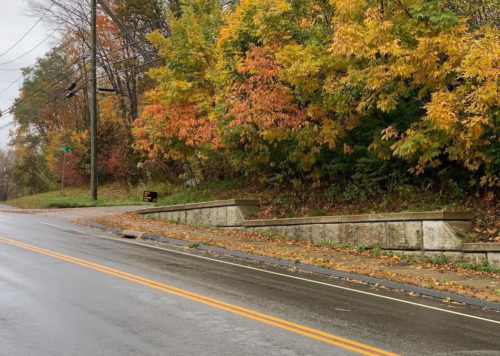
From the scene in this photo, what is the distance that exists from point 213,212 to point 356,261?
8.31 m

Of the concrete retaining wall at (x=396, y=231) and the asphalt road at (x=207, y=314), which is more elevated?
the concrete retaining wall at (x=396, y=231)

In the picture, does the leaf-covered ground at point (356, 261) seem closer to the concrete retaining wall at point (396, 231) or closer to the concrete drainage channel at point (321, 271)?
the concrete drainage channel at point (321, 271)

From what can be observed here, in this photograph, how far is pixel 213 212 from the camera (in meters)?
19.0

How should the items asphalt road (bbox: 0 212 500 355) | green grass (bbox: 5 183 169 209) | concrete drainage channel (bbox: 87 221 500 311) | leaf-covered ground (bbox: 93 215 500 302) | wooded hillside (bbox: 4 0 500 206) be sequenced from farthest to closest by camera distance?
green grass (bbox: 5 183 169 209) < wooded hillside (bbox: 4 0 500 206) < leaf-covered ground (bbox: 93 215 500 302) < concrete drainage channel (bbox: 87 221 500 311) < asphalt road (bbox: 0 212 500 355)

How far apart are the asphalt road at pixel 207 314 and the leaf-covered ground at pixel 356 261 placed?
2.97 ft

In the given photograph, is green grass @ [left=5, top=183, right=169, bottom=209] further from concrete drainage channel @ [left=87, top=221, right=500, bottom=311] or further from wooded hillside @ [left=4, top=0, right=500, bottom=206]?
concrete drainage channel @ [left=87, top=221, right=500, bottom=311]

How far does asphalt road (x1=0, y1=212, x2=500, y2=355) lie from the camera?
518cm

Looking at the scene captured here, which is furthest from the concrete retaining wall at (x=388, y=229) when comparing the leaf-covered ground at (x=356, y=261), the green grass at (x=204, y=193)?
the green grass at (x=204, y=193)

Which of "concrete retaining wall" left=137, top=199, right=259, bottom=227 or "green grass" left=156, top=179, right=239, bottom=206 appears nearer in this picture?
"concrete retaining wall" left=137, top=199, right=259, bottom=227

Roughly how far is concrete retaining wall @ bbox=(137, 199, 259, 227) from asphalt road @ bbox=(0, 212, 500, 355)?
7252 mm

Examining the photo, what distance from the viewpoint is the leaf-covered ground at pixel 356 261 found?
937 cm

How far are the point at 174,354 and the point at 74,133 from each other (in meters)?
42.4

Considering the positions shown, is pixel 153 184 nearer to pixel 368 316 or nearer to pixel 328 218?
pixel 328 218

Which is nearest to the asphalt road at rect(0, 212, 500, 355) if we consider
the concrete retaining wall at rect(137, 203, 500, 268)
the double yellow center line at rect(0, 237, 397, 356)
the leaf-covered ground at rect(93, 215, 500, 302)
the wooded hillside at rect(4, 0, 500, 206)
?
the double yellow center line at rect(0, 237, 397, 356)
